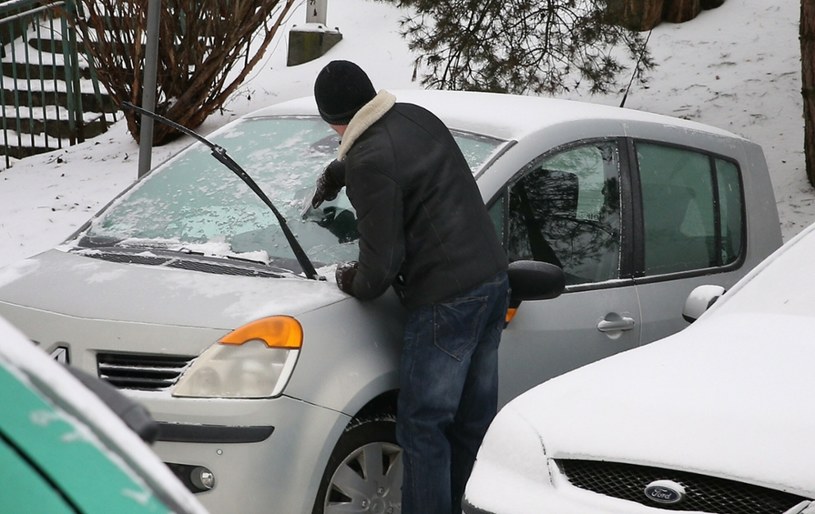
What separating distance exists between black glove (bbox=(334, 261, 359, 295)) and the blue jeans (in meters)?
0.22

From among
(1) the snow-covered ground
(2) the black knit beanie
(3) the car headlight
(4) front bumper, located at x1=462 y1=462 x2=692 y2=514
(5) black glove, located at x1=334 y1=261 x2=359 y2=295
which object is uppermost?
(2) the black knit beanie

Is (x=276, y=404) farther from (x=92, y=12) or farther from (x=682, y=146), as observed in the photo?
(x=92, y=12)

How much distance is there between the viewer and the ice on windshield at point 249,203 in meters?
3.95

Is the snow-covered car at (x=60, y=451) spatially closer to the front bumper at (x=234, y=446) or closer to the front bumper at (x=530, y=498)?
the front bumper at (x=530, y=498)

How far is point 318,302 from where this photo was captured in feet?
11.5

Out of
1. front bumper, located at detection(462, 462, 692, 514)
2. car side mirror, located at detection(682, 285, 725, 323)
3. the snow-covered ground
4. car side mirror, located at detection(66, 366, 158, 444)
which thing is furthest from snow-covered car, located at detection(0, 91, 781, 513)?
the snow-covered ground

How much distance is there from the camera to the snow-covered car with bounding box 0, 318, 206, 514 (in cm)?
101

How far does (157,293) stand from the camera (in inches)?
137

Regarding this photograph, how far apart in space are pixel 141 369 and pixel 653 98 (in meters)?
8.06

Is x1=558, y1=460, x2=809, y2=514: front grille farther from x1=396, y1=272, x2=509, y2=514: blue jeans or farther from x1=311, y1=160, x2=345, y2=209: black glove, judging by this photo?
x1=311, y1=160, x2=345, y2=209: black glove

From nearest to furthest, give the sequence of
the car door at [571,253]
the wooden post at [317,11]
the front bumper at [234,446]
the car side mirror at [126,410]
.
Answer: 1. the car side mirror at [126,410]
2. the front bumper at [234,446]
3. the car door at [571,253]
4. the wooden post at [317,11]

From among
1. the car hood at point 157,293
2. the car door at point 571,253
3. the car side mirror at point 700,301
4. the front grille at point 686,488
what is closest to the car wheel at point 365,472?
the car hood at point 157,293

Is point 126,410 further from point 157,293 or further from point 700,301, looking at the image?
point 700,301

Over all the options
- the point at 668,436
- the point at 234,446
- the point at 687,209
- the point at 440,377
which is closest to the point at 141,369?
the point at 234,446
